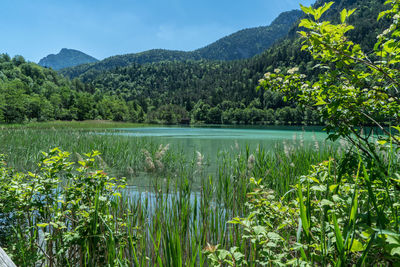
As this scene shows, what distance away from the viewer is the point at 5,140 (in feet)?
44.5

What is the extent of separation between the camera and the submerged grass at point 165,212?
8.45 feet

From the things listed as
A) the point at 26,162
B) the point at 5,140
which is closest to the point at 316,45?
the point at 26,162

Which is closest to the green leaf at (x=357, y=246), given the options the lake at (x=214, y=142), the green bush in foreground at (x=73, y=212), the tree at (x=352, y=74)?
the tree at (x=352, y=74)

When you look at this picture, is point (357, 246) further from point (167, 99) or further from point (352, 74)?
point (167, 99)

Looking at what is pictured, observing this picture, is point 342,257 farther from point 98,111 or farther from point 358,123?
point 98,111

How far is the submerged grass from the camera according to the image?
2.57m

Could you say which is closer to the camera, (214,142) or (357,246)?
(357,246)

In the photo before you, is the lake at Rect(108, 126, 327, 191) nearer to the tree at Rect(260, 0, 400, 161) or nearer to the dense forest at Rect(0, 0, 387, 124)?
the tree at Rect(260, 0, 400, 161)

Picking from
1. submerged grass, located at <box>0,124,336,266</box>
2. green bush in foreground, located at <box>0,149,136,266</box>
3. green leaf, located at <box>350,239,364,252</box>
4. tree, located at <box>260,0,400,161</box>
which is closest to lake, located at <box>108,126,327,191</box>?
submerged grass, located at <box>0,124,336,266</box>

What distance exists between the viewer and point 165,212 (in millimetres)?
3188

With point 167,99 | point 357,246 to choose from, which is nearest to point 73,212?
point 357,246

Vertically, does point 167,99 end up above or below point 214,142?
above

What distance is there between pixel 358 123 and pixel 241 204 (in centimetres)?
281

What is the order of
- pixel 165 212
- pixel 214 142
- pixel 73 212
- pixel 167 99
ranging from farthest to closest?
pixel 167 99
pixel 214 142
pixel 165 212
pixel 73 212
